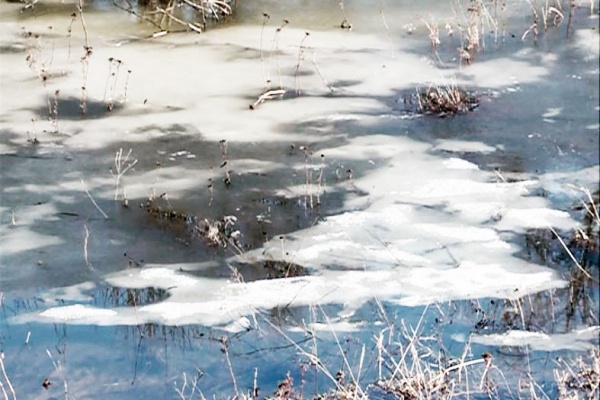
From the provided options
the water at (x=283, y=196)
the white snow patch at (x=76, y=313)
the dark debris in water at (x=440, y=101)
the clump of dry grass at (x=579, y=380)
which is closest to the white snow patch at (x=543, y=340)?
the water at (x=283, y=196)

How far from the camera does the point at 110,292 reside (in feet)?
16.7

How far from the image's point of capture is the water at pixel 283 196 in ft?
15.5

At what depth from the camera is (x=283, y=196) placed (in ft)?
19.9

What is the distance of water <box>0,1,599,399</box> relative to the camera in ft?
15.5

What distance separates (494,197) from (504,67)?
1.52 m

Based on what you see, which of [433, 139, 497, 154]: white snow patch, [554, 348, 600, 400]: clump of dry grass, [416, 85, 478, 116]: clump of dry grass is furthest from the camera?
[416, 85, 478, 116]: clump of dry grass

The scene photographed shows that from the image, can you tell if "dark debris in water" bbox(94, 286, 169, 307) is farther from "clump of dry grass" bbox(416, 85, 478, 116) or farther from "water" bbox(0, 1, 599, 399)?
"clump of dry grass" bbox(416, 85, 478, 116)

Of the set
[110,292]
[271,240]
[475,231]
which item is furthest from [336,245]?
[110,292]

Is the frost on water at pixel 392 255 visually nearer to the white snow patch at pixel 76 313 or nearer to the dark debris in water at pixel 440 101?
the white snow patch at pixel 76 313

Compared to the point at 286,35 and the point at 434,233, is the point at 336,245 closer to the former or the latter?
the point at 434,233

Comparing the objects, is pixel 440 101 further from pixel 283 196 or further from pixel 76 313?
pixel 76 313

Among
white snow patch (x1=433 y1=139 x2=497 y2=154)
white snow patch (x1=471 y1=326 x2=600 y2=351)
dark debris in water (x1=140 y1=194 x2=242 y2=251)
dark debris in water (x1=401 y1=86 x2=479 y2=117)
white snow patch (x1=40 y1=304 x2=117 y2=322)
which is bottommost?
white snow patch (x1=471 y1=326 x2=600 y2=351)

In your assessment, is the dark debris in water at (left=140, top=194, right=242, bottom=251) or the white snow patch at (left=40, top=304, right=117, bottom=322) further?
the dark debris in water at (left=140, top=194, right=242, bottom=251)

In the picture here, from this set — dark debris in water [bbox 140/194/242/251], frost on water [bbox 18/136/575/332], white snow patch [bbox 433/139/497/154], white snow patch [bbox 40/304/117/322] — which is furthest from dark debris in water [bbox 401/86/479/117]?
white snow patch [bbox 40/304/117/322]
